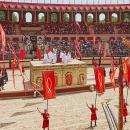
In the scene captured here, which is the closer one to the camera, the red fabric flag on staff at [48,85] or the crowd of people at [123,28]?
the red fabric flag on staff at [48,85]

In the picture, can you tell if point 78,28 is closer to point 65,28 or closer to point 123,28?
point 65,28

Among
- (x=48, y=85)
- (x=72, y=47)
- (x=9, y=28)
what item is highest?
(x=9, y=28)

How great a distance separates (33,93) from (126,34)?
1432 inches

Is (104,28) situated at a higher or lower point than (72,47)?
higher

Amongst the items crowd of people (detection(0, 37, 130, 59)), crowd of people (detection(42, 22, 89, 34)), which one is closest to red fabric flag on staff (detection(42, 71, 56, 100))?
crowd of people (detection(0, 37, 130, 59))

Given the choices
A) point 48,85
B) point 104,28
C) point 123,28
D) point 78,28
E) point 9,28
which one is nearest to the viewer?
point 48,85

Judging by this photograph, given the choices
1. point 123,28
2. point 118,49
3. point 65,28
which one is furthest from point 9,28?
point 123,28

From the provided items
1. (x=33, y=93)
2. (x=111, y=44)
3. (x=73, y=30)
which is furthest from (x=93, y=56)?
(x=33, y=93)

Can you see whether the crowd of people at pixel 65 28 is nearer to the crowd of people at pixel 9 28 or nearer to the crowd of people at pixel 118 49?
the crowd of people at pixel 9 28

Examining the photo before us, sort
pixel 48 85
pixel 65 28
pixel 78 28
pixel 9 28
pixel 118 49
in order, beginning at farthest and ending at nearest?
pixel 65 28, pixel 78 28, pixel 9 28, pixel 118 49, pixel 48 85

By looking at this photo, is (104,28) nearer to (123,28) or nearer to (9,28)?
(123,28)

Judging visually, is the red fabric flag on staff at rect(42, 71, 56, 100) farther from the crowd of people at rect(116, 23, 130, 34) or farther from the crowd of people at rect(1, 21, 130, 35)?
the crowd of people at rect(116, 23, 130, 34)

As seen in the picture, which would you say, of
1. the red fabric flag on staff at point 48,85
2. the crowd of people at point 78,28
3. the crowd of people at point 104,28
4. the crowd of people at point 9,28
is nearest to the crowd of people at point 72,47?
the crowd of people at point 9,28

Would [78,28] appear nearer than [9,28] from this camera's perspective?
No
